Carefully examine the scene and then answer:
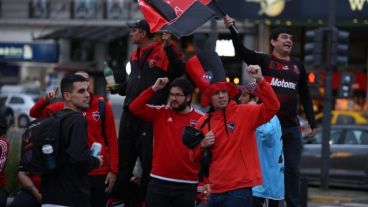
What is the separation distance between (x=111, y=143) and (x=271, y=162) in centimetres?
168

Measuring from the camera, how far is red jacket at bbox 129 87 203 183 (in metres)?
8.25

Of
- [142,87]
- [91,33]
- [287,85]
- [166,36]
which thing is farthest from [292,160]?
[91,33]

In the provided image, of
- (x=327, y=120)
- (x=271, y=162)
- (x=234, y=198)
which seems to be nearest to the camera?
(x=234, y=198)

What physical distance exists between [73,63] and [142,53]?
3915cm

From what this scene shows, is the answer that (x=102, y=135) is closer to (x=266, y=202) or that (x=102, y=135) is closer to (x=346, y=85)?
(x=266, y=202)

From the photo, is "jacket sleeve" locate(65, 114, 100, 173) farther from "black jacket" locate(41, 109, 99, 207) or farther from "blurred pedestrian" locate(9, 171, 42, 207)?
"blurred pedestrian" locate(9, 171, 42, 207)

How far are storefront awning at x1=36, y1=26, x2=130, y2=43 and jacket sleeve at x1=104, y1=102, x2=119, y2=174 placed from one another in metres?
36.1

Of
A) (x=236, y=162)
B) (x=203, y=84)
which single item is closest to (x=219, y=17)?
(x=203, y=84)

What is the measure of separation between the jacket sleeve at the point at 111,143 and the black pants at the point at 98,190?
0.58 feet

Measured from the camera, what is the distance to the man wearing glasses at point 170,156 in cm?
824

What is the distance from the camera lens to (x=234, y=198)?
24.6ft

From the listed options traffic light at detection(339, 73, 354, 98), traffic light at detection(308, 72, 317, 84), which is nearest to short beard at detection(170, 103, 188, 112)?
traffic light at detection(308, 72, 317, 84)

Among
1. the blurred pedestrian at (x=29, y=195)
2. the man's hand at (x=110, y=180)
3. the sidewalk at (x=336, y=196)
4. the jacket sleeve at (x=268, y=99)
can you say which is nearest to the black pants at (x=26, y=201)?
the blurred pedestrian at (x=29, y=195)

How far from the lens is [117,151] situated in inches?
337
